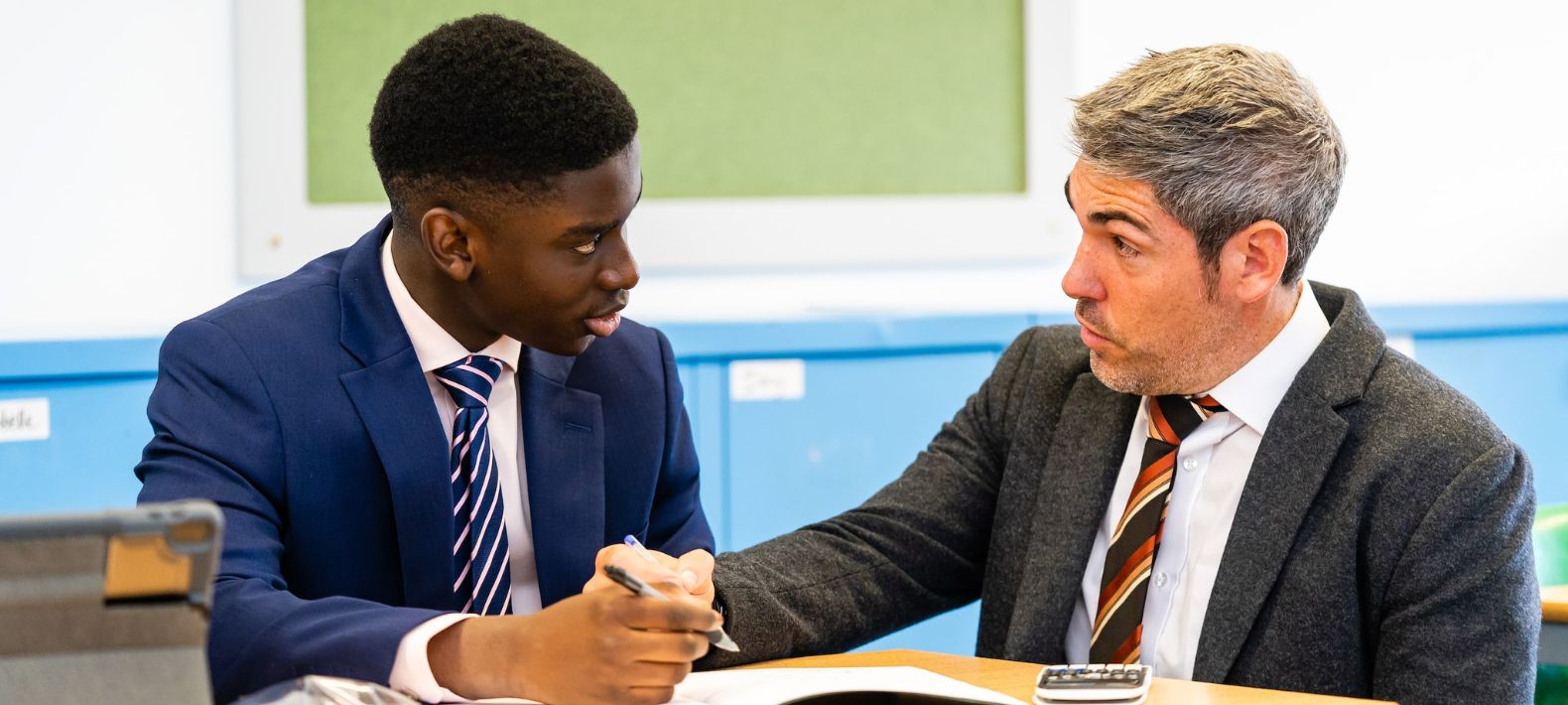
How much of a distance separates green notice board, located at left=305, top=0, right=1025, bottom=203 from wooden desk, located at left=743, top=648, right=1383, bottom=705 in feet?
5.70

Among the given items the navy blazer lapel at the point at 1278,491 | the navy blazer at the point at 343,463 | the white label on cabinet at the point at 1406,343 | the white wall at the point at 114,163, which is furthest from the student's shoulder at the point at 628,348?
the white label on cabinet at the point at 1406,343

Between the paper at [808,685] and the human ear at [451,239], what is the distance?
1.55 ft

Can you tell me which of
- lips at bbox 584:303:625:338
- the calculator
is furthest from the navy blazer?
the calculator

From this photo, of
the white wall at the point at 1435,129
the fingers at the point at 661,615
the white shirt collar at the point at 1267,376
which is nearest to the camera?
the fingers at the point at 661,615

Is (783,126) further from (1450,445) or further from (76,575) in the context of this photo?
(76,575)

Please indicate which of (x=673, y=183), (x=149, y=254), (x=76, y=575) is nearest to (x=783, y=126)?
(x=673, y=183)

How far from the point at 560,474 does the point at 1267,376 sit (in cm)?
77

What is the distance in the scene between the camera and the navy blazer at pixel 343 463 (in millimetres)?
1187

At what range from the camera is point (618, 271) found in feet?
4.63

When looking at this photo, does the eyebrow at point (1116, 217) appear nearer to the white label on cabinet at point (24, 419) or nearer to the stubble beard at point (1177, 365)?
the stubble beard at point (1177, 365)

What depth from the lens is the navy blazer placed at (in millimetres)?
1187

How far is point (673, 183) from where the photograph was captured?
2.95 meters

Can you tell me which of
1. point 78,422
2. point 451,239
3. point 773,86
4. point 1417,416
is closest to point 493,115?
point 451,239

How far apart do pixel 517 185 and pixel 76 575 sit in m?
0.75
